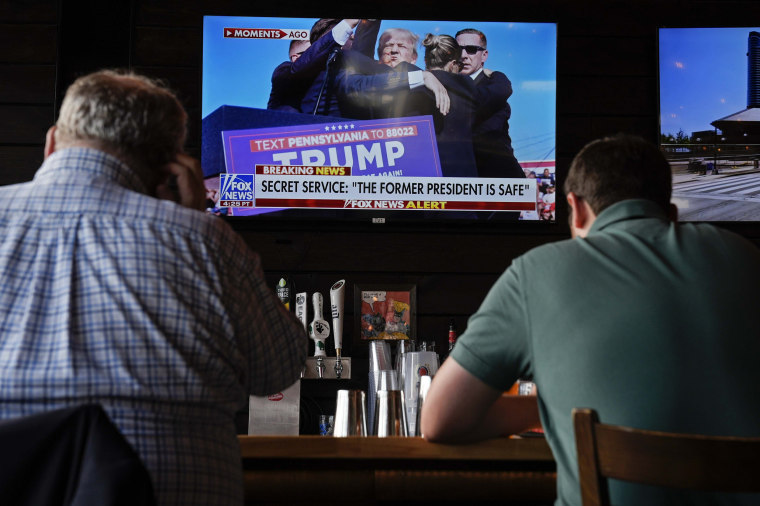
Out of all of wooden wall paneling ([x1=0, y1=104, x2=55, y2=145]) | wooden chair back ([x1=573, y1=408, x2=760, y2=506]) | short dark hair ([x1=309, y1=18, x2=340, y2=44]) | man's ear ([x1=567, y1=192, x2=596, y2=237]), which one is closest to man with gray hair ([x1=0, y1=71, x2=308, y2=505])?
wooden chair back ([x1=573, y1=408, x2=760, y2=506])

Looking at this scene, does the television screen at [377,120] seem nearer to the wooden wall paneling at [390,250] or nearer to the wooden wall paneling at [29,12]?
the wooden wall paneling at [390,250]

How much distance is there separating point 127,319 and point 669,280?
2.70ft

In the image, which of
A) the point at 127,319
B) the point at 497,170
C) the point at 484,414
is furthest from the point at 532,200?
the point at 127,319

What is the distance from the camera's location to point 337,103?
2943 mm

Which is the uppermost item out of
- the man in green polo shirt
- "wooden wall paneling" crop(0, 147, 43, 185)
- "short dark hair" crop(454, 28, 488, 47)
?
"short dark hair" crop(454, 28, 488, 47)

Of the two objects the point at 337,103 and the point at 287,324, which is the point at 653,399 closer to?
the point at 287,324

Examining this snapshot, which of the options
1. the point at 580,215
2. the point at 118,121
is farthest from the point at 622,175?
the point at 118,121

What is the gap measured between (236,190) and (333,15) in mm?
759

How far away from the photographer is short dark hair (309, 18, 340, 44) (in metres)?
2.96

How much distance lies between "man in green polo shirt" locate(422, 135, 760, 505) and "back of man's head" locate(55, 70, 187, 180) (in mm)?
605

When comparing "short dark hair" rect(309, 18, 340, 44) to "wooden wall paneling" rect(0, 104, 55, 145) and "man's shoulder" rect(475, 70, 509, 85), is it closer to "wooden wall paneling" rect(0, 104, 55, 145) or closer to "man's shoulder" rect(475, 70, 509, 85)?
"man's shoulder" rect(475, 70, 509, 85)

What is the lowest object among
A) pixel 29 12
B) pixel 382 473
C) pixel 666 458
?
pixel 382 473

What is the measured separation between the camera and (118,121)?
1.19 metres

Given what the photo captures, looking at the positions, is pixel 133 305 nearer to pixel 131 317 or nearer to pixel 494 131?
pixel 131 317
